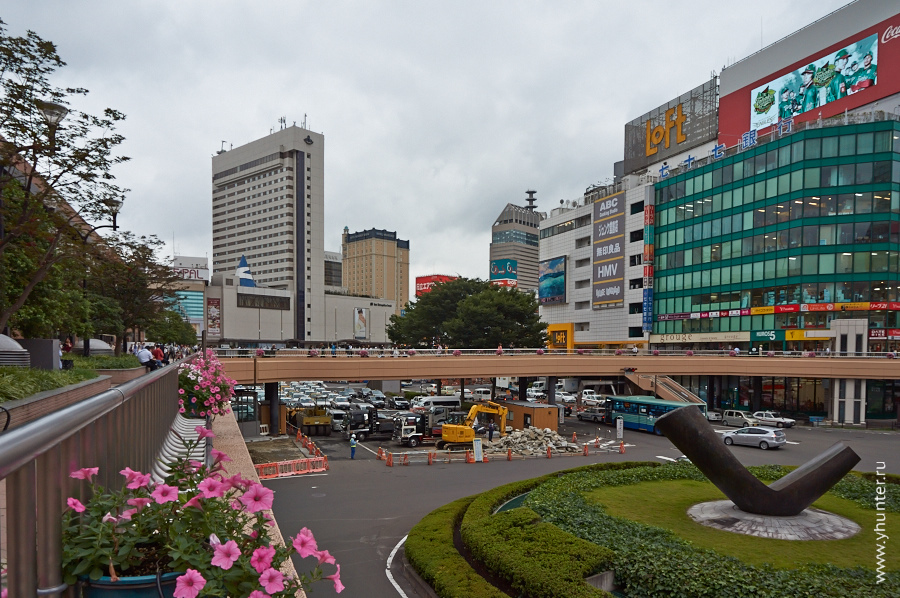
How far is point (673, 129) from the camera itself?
75.4 meters

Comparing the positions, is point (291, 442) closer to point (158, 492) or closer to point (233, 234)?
point (158, 492)

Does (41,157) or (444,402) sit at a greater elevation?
(41,157)

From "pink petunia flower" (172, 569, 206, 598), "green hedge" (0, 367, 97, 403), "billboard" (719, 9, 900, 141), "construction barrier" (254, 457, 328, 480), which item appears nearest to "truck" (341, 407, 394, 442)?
"construction barrier" (254, 457, 328, 480)

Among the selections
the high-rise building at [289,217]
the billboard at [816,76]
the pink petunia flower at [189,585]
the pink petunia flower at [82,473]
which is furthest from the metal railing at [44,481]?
the high-rise building at [289,217]

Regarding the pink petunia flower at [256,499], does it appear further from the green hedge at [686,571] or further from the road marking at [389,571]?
the road marking at [389,571]

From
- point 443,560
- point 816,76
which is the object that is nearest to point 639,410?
point 443,560

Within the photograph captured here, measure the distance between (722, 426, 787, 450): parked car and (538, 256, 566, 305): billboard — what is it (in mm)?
46899

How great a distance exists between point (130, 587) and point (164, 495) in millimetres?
439

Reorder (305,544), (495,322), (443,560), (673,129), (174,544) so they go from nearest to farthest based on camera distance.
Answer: (174,544), (305,544), (443,560), (495,322), (673,129)

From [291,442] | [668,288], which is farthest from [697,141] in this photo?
[291,442]

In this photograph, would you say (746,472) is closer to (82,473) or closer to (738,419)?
(82,473)

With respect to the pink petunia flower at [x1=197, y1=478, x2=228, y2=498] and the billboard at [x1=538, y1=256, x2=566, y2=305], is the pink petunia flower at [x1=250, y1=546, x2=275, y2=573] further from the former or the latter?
the billboard at [x1=538, y1=256, x2=566, y2=305]

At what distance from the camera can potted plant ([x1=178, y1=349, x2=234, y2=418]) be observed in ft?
41.2

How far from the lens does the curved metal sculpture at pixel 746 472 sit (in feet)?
49.6
